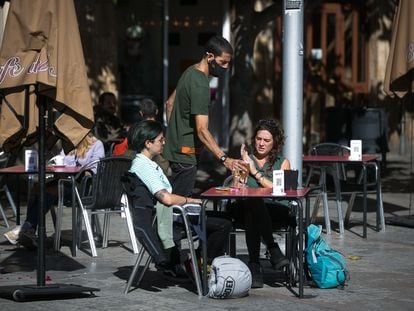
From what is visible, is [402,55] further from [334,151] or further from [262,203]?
[262,203]

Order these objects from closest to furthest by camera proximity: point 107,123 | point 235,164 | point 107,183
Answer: point 235,164
point 107,183
point 107,123

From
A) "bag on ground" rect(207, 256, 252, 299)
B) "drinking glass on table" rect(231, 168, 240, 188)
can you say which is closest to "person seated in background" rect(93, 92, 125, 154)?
"drinking glass on table" rect(231, 168, 240, 188)

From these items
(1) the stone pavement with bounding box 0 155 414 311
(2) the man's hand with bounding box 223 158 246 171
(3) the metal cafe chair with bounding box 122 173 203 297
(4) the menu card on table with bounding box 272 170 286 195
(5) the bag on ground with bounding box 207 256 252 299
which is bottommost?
(1) the stone pavement with bounding box 0 155 414 311

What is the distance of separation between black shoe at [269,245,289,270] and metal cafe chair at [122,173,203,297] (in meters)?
0.63

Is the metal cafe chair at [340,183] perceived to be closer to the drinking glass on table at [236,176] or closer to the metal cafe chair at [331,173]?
the metal cafe chair at [331,173]

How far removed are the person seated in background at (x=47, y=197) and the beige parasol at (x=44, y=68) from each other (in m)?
2.15

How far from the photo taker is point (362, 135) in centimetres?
1775

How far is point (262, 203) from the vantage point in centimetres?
891

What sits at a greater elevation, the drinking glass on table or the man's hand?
the man's hand

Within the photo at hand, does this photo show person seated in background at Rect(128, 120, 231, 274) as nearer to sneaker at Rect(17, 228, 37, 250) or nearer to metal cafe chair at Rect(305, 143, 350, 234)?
sneaker at Rect(17, 228, 37, 250)

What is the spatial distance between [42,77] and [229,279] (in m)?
1.99

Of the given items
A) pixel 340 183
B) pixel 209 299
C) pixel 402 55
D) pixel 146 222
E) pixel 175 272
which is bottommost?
pixel 209 299

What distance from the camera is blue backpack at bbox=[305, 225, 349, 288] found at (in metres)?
8.89

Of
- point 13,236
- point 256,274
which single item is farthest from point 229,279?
point 13,236
